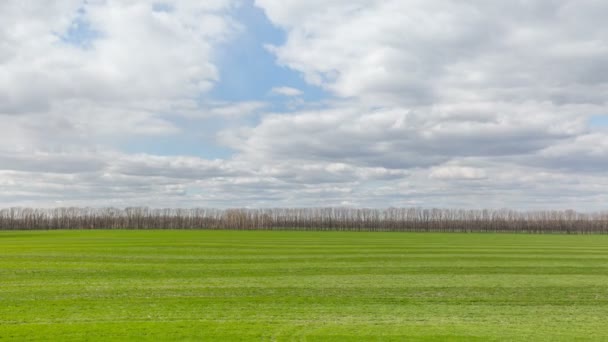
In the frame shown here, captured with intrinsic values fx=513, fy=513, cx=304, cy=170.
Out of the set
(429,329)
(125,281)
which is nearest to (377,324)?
(429,329)

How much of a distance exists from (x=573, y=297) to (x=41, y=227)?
562 ft

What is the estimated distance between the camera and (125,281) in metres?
24.8

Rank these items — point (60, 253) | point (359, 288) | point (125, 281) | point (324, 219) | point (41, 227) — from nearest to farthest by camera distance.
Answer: point (359, 288) < point (125, 281) < point (60, 253) < point (41, 227) < point (324, 219)

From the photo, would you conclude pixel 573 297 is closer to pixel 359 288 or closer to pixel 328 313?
pixel 359 288

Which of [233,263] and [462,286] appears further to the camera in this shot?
[233,263]

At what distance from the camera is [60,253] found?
41.2 meters

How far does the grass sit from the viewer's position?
47.5ft

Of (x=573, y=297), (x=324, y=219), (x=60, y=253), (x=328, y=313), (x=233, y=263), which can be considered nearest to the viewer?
(x=328, y=313)

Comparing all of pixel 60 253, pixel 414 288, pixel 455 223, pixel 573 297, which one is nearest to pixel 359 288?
pixel 414 288

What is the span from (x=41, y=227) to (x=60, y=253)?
138 metres

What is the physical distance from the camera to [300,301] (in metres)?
19.4

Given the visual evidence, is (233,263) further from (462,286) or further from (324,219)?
(324,219)

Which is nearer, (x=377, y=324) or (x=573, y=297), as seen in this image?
(x=377, y=324)

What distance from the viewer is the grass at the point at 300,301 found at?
1448 centimetres
